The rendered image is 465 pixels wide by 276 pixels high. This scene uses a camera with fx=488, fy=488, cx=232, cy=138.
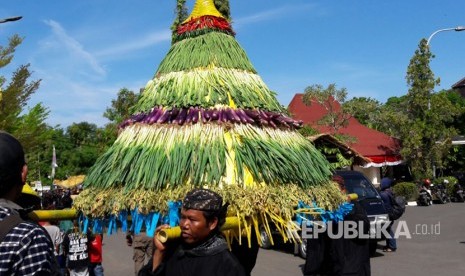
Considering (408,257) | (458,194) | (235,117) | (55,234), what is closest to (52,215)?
(235,117)

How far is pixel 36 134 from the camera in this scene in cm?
1348

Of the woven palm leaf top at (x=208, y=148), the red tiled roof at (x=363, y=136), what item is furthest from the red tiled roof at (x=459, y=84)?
the woven palm leaf top at (x=208, y=148)

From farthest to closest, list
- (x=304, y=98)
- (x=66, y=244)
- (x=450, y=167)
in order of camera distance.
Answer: (x=450, y=167)
(x=304, y=98)
(x=66, y=244)

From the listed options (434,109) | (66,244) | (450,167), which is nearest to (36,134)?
(66,244)

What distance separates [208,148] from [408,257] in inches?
362

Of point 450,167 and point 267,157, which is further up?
point 450,167

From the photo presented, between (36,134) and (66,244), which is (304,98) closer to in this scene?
(36,134)

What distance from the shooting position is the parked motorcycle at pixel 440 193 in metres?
23.5

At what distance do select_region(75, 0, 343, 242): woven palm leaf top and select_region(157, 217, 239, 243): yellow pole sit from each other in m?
0.05

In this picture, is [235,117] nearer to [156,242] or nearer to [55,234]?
[156,242]

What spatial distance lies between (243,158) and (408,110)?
2477cm

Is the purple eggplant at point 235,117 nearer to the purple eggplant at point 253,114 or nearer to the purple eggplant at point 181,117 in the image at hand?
Answer: the purple eggplant at point 253,114

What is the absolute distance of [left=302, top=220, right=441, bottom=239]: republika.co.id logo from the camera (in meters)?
4.28

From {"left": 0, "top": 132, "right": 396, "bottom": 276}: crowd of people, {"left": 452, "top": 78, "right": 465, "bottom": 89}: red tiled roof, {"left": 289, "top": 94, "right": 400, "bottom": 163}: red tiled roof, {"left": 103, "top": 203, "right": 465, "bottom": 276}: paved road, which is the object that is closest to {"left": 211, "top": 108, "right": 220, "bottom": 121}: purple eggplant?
{"left": 0, "top": 132, "right": 396, "bottom": 276}: crowd of people
